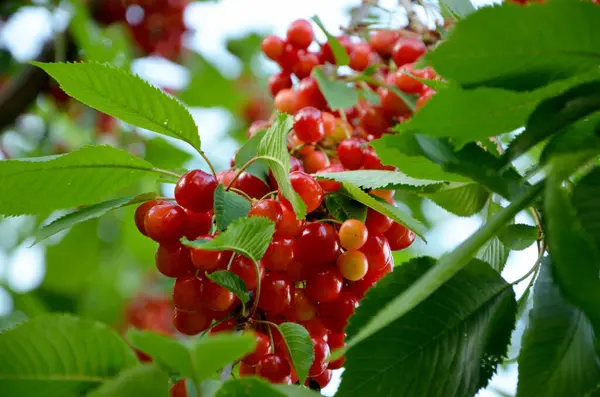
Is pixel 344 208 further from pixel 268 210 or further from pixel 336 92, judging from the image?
pixel 336 92

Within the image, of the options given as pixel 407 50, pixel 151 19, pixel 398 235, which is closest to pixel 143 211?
pixel 398 235

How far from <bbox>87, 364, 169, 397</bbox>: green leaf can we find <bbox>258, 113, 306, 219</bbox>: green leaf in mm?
207

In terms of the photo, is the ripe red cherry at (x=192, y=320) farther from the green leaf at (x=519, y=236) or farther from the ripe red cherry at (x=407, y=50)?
the ripe red cherry at (x=407, y=50)

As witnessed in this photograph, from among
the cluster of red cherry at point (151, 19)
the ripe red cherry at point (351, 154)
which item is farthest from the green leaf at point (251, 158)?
the cluster of red cherry at point (151, 19)

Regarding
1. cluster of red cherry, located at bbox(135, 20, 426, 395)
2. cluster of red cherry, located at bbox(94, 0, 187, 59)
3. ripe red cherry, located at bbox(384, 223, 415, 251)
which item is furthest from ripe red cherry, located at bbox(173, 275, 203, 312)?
cluster of red cherry, located at bbox(94, 0, 187, 59)

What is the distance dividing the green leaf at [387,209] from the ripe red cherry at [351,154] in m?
0.16

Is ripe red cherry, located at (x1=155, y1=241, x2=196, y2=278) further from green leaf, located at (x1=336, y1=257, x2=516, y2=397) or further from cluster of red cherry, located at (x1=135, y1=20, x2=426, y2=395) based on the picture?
green leaf, located at (x1=336, y1=257, x2=516, y2=397)

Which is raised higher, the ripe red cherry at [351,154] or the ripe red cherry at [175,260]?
the ripe red cherry at [351,154]

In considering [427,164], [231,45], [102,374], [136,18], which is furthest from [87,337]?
[231,45]

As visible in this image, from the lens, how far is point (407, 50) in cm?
104

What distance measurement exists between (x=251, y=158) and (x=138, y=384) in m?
0.35

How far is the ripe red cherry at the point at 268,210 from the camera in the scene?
2.15ft

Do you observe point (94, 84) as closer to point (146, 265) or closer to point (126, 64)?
point (126, 64)

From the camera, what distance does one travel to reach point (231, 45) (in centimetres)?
255
